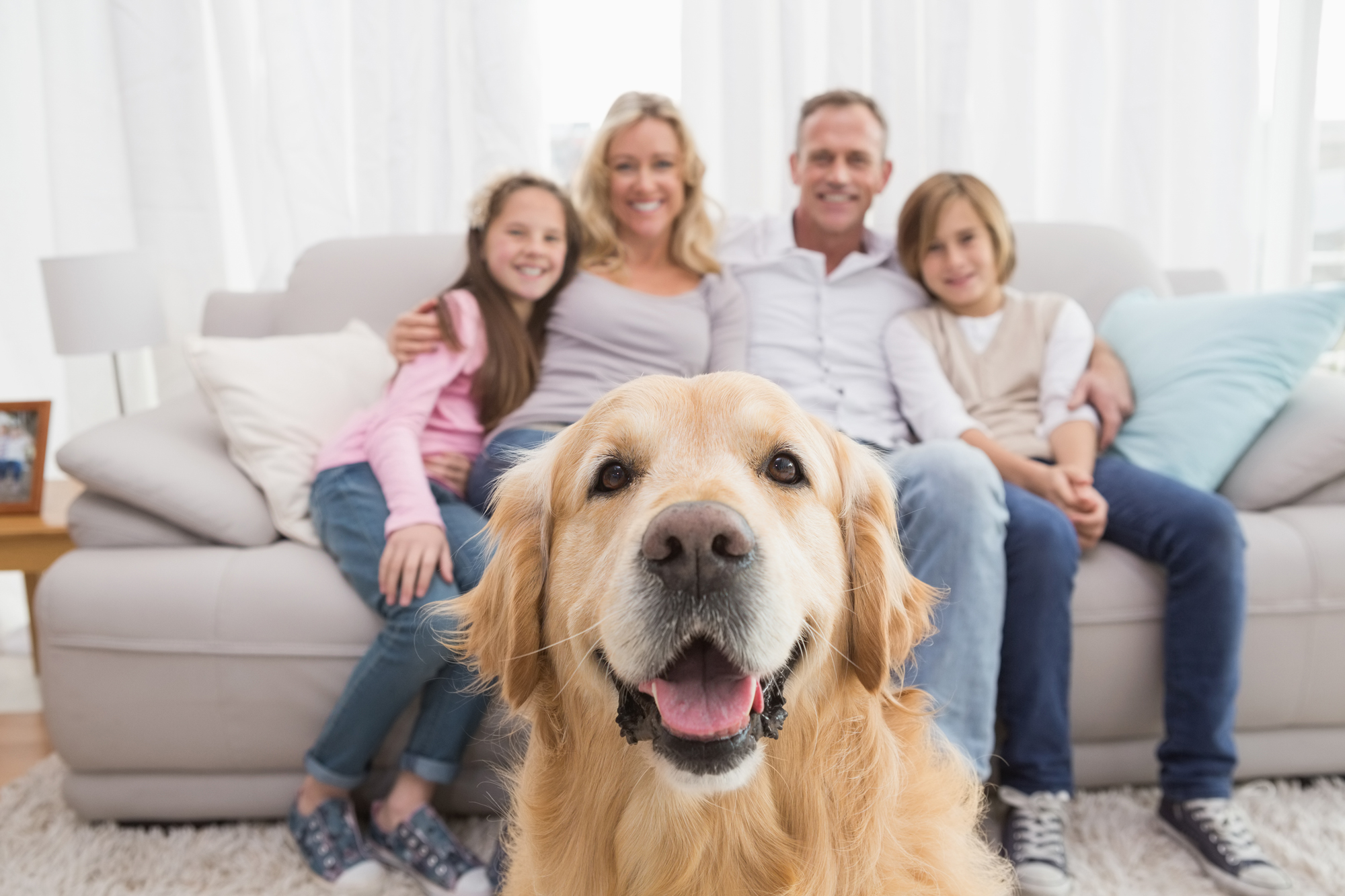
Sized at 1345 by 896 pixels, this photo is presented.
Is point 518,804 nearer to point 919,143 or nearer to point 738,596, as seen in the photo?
point 738,596

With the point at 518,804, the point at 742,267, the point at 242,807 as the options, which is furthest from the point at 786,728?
the point at 742,267

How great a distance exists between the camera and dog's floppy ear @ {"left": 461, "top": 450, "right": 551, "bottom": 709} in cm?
126

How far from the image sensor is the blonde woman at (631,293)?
7.71 feet

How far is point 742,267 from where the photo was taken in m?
2.79

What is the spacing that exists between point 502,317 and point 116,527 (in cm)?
104

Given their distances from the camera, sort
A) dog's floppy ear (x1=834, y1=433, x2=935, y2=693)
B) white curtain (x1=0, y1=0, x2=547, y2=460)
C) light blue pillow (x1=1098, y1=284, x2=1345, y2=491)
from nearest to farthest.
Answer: dog's floppy ear (x1=834, y1=433, x2=935, y2=693) → light blue pillow (x1=1098, y1=284, x2=1345, y2=491) → white curtain (x1=0, y1=0, x2=547, y2=460)

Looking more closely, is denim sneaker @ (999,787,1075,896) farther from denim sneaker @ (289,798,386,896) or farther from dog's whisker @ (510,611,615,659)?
denim sneaker @ (289,798,386,896)

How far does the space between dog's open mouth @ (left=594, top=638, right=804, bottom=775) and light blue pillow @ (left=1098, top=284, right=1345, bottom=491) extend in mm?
1596

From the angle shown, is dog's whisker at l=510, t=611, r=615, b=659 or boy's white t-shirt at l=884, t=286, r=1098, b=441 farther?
boy's white t-shirt at l=884, t=286, r=1098, b=441

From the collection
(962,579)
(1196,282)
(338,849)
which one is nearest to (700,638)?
(962,579)

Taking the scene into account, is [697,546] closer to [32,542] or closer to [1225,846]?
[1225,846]

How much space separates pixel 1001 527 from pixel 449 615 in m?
1.16

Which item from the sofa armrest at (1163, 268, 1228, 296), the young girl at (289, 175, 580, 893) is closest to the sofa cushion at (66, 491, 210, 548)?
the young girl at (289, 175, 580, 893)

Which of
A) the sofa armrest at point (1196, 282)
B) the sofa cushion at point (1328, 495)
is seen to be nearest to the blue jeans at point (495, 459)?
the sofa cushion at point (1328, 495)
